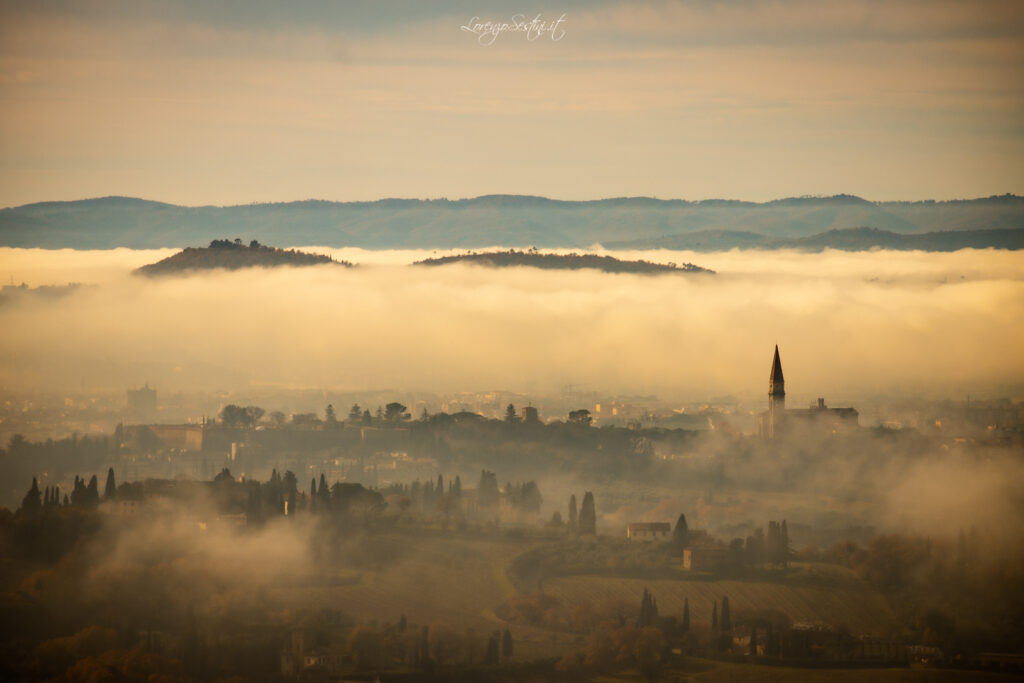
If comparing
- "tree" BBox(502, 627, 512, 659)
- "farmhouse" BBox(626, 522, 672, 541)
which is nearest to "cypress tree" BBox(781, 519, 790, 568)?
"farmhouse" BBox(626, 522, 672, 541)

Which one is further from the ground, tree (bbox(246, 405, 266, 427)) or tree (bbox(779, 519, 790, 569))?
tree (bbox(246, 405, 266, 427))

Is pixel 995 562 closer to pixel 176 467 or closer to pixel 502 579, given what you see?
pixel 502 579

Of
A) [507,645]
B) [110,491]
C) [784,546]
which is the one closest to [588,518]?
[784,546]

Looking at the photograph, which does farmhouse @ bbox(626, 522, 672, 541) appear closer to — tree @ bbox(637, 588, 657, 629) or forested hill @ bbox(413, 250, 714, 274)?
tree @ bbox(637, 588, 657, 629)

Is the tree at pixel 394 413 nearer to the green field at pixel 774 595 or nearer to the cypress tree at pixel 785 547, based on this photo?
the cypress tree at pixel 785 547

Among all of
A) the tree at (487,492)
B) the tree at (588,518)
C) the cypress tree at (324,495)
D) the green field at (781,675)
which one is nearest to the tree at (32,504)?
the cypress tree at (324,495)

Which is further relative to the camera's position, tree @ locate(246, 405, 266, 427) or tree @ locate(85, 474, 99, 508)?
tree @ locate(246, 405, 266, 427)
